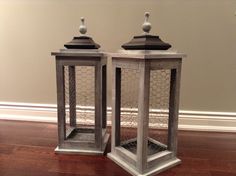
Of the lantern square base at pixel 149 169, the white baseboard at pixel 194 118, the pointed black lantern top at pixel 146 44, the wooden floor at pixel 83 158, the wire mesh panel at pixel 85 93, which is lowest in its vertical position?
the wooden floor at pixel 83 158

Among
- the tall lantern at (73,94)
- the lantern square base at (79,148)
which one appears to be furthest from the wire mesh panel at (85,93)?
the lantern square base at (79,148)

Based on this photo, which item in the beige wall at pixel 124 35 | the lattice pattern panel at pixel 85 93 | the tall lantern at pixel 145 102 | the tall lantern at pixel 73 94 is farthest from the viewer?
the lattice pattern panel at pixel 85 93

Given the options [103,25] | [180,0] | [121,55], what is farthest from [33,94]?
[180,0]

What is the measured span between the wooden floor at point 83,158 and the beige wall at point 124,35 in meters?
0.27

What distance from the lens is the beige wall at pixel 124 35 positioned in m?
1.49

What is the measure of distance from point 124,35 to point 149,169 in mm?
887

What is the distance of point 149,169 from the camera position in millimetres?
1048

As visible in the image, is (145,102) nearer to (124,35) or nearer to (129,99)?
(129,99)

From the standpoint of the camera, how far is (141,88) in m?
0.98

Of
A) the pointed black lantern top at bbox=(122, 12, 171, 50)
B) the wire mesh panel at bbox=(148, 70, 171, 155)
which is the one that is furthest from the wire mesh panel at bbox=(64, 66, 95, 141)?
the pointed black lantern top at bbox=(122, 12, 171, 50)

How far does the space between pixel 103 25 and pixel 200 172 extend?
1061 mm

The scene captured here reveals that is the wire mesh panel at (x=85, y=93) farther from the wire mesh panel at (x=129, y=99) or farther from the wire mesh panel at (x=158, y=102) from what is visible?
the wire mesh panel at (x=158, y=102)

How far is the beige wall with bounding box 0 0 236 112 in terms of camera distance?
149 cm

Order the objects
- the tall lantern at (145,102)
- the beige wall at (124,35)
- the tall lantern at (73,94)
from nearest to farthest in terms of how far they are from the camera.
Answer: the tall lantern at (145,102), the tall lantern at (73,94), the beige wall at (124,35)
